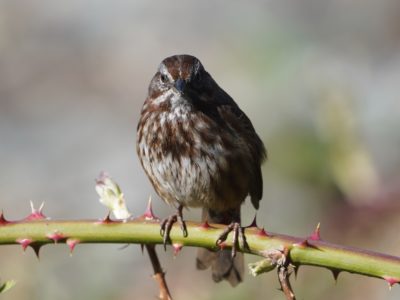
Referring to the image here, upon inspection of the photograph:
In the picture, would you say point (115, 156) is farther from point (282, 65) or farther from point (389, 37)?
point (389, 37)

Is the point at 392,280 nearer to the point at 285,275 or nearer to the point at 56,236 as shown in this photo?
the point at 285,275

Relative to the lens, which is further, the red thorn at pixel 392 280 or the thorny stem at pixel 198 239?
the thorny stem at pixel 198 239

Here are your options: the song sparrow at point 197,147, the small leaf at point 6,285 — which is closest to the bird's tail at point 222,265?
the song sparrow at point 197,147

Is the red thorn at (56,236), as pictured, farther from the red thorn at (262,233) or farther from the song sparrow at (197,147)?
the song sparrow at (197,147)

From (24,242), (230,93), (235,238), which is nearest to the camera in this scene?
(24,242)

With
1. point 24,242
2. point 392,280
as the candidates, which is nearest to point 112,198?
point 24,242
